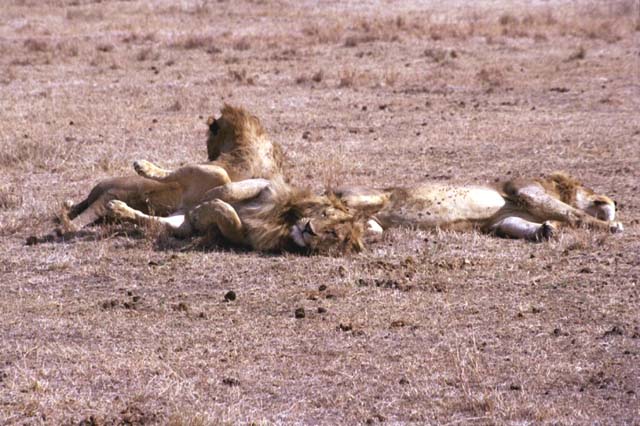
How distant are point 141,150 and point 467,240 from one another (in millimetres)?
4558

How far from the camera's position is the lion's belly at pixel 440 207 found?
25.7 feet

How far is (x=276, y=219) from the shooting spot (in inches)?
283

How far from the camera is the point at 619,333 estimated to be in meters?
5.56

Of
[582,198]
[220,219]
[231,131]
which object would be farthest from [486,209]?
[220,219]

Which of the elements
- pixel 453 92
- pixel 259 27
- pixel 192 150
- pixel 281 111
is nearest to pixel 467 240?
pixel 192 150

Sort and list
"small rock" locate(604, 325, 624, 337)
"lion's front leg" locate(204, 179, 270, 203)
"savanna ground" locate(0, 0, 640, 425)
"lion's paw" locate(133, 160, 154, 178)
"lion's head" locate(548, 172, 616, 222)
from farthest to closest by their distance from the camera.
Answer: "lion's head" locate(548, 172, 616, 222) → "lion's paw" locate(133, 160, 154, 178) → "lion's front leg" locate(204, 179, 270, 203) → "small rock" locate(604, 325, 624, 337) → "savanna ground" locate(0, 0, 640, 425)

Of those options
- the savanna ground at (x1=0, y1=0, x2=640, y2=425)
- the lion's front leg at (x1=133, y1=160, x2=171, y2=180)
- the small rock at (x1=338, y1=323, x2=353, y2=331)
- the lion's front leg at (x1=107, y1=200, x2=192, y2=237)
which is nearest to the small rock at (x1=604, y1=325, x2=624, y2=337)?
the savanna ground at (x1=0, y1=0, x2=640, y2=425)

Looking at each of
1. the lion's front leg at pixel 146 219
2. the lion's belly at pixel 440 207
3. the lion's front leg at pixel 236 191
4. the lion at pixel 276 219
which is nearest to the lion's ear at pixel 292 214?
the lion at pixel 276 219

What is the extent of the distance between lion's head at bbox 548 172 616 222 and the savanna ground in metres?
0.23

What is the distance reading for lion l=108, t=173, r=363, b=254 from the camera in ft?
23.3

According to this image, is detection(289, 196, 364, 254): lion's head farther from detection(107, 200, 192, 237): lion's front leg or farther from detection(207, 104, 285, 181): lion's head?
detection(107, 200, 192, 237): lion's front leg

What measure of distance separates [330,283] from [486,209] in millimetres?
1962

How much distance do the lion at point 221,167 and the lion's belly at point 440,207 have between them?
946mm

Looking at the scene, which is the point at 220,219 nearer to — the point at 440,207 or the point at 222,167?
the point at 222,167
